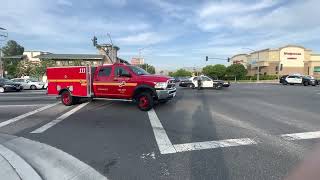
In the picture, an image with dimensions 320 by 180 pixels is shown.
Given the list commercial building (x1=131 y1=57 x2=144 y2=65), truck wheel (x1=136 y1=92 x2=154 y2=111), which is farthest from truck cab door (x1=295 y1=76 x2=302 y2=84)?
commercial building (x1=131 y1=57 x2=144 y2=65)

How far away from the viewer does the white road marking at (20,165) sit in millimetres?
5137

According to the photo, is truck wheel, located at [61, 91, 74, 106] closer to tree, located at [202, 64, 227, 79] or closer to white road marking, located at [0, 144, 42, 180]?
white road marking, located at [0, 144, 42, 180]

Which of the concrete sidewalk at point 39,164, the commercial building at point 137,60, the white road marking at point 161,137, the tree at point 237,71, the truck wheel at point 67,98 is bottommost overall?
the concrete sidewalk at point 39,164

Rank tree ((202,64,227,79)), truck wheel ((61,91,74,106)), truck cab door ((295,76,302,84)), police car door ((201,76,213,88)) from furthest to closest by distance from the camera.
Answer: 1. tree ((202,64,227,79))
2. truck cab door ((295,76,302,84))
3. police car door ((201,76,213,88))
4. truck wheel ((61,91,74,106))

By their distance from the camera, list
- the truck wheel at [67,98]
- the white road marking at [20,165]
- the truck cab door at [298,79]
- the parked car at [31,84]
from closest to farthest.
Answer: the white road marking at [20,165] → the truck wheel at [67,98] → the parked car at [31,84] → the truck cab door at [298,79]

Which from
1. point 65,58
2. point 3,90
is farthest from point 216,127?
point 65,58

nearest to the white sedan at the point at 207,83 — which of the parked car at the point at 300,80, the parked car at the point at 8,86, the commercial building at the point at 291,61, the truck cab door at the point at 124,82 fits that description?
the truck cab door at the point at 124,82

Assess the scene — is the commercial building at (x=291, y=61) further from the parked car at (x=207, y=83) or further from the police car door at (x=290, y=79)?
the parked car at (x=207, y=83)

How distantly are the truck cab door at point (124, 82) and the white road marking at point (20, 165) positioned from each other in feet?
22.2

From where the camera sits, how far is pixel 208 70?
10981 cm

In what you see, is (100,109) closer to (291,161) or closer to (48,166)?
(48,166)

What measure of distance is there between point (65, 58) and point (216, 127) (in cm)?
8070

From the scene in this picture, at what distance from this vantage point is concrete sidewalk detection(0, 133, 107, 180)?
203 inches

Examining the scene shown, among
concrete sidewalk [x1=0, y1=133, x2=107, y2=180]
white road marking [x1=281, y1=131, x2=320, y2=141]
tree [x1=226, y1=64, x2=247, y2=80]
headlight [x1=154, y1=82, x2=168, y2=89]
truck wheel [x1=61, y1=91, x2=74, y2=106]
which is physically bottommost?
concrete sidewalk [x1=0, y1=133, x2=107, y2=180]
